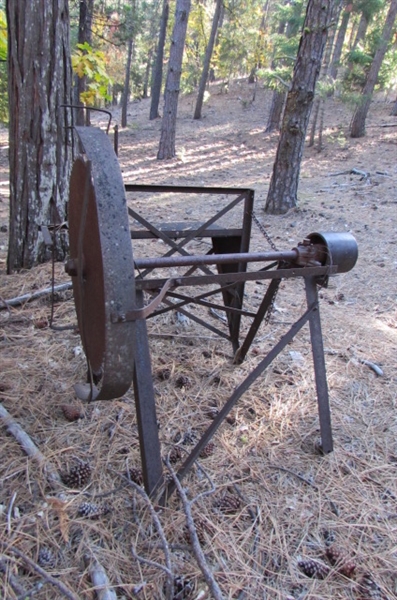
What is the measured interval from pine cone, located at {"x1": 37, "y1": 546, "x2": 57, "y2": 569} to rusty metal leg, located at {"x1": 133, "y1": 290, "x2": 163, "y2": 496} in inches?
17.2

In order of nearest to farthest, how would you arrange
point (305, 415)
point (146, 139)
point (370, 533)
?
point (370, 533) → point (305, 415) → point (146, 139)

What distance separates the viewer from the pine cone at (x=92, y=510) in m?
1.68

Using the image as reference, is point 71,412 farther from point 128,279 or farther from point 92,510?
point 128,279

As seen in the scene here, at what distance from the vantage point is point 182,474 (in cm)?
186

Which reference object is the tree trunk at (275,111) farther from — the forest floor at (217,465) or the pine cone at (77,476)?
the pine cone at (77,476)

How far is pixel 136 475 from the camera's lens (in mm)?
1913

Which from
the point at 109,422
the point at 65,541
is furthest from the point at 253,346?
the point at 65,541

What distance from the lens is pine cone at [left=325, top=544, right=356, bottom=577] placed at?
1.59m

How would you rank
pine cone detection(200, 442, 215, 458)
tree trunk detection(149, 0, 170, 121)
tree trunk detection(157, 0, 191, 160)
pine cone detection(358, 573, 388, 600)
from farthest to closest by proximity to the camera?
tree trunk detection(149, 0, 170, 121) → tree trunk detection(157, 0, 191, 160) → pine cone detection(200, 442, 215, 458) → pine cone detection(358, 573, 388, 600)

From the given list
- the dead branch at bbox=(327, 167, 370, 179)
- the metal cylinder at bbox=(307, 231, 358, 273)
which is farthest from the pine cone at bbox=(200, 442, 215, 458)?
the dead branch at bbox=(327, 167, 370, 179)

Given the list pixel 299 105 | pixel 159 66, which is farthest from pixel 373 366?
pixel 159 66

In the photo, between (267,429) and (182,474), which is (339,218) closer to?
(267,429)

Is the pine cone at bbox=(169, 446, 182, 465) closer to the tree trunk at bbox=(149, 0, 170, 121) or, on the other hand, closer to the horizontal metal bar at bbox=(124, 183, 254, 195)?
the horizontal metal bar at bbox=(124, 183, 254, 195)

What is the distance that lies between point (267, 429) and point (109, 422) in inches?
36.1
